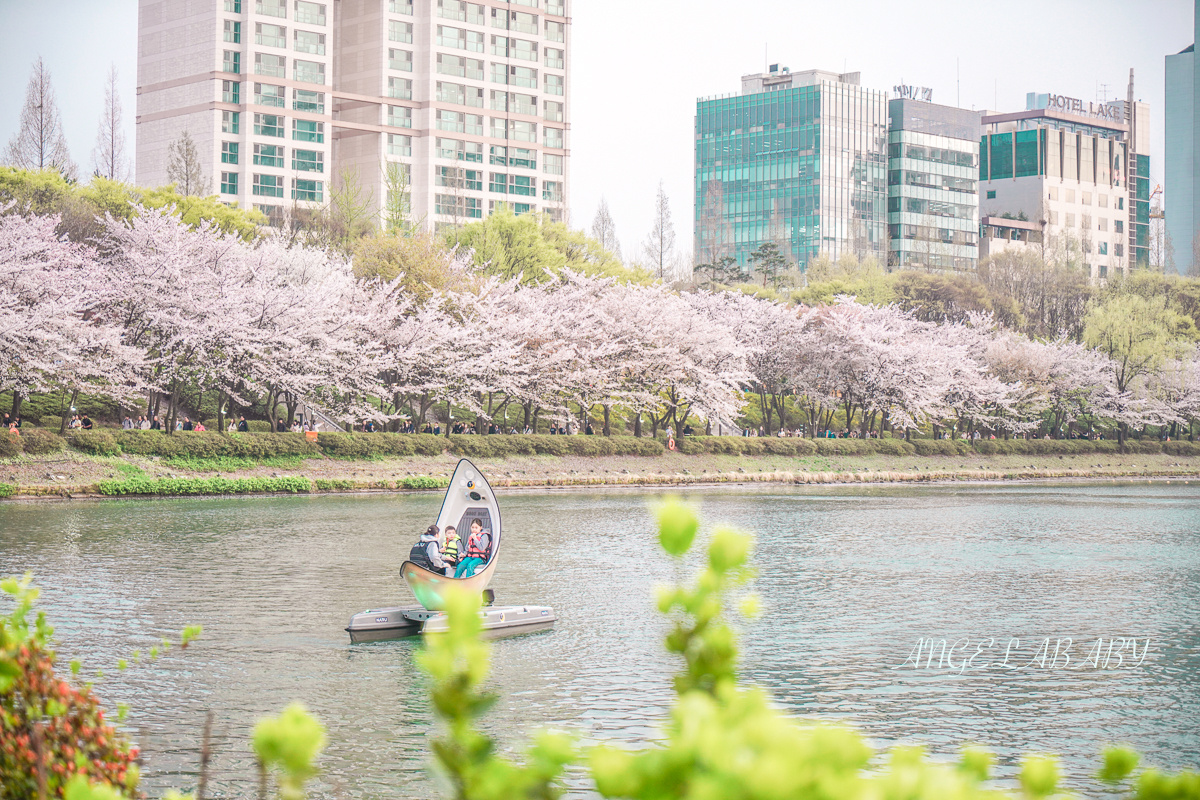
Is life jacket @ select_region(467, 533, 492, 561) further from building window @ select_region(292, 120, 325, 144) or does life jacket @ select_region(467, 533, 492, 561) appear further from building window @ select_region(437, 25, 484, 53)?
building window @ select_region(437, 25, 484, 53)

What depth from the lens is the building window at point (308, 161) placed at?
94.6m

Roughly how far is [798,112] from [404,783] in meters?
139

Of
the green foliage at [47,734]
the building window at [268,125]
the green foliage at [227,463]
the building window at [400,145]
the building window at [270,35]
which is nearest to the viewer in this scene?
the green foliage at [47,734]

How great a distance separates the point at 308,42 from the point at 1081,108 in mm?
116299

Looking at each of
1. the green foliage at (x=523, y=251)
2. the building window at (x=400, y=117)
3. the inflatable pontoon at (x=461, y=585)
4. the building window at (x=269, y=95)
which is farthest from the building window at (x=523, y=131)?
the inflatable pontoon at (x=461, y=585)

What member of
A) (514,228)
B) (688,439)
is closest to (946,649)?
(688,439)

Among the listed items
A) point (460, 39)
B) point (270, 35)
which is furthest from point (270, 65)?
point (460, 39)

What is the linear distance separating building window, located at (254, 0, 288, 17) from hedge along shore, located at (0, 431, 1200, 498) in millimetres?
57909

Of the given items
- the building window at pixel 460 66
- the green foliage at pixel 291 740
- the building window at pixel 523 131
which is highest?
the building window at pixel 460 66

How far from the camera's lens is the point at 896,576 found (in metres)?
23.7

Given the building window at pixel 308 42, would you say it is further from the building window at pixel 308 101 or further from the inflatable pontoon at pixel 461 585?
the inflatable pontoon at pixel 461 585

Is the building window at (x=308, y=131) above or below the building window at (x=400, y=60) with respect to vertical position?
below

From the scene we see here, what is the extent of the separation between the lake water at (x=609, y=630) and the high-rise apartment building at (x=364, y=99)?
61.1m

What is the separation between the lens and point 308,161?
9538cm
